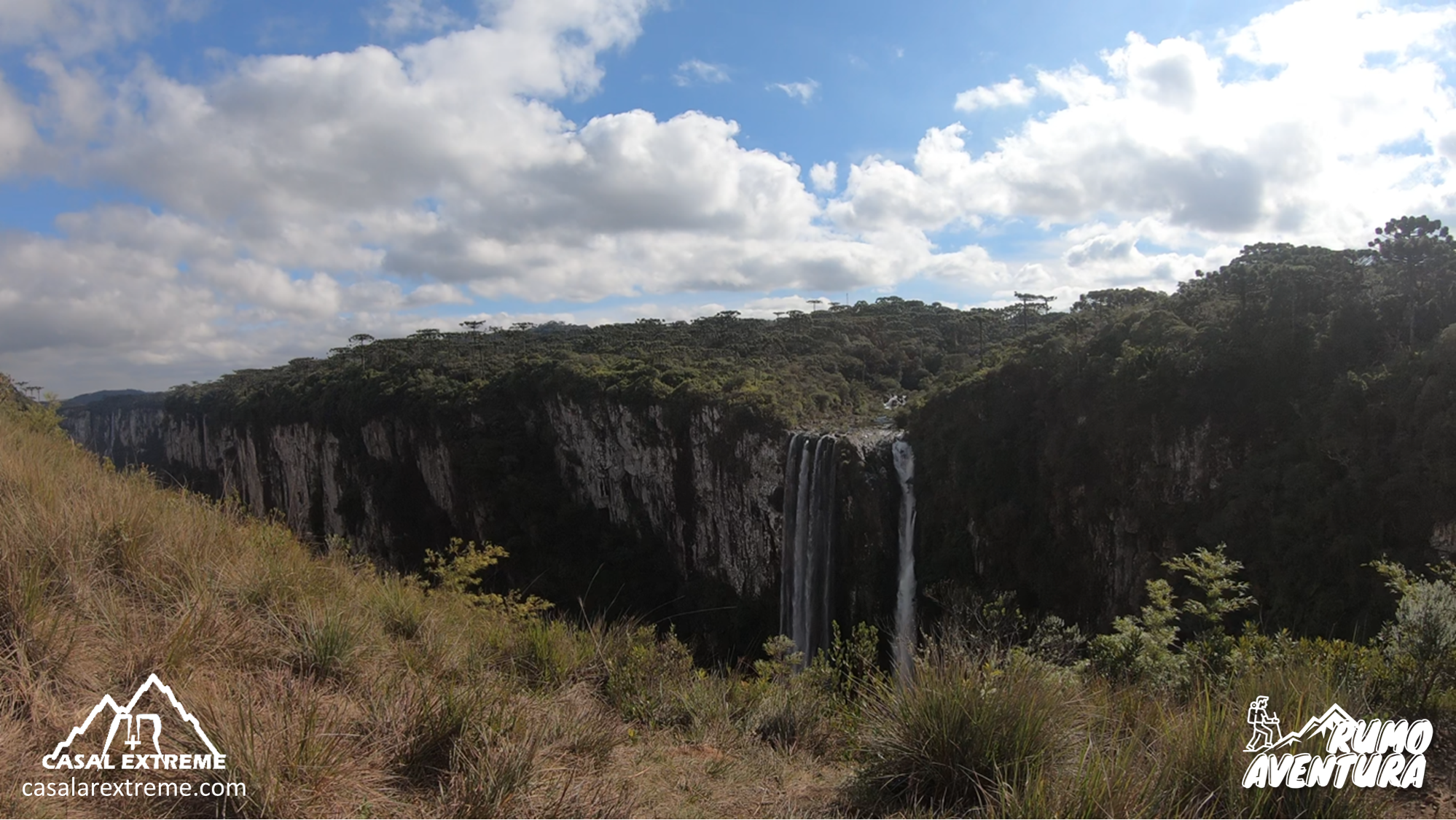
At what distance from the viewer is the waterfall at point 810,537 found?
33.4 m

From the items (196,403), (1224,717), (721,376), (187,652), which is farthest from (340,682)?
(196,403)

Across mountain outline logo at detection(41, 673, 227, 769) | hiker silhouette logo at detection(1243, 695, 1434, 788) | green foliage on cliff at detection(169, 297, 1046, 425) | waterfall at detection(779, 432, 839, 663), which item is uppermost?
green foliage on cliff at detection(169, 297, 1046, 425)

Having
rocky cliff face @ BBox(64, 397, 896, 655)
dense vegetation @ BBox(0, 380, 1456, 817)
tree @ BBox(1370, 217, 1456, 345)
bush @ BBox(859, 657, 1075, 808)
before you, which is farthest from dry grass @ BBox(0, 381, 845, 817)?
Result: tree @ BBox(1370, 217, 1456, 345)

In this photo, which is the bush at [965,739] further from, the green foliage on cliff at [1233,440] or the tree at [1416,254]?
the tree at [1416,254]

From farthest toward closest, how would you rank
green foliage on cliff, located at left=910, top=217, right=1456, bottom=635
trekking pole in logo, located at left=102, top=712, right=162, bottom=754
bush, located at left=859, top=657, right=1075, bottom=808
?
green foliage on cliff, located at left=910, top=217, right=1456, bottom=635 < bush, located at left=859, top=657, right=1075, bottom=808 < trekking pole in logo, located at left=102, top=712, right=162, bottom=754

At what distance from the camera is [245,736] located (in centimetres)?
333

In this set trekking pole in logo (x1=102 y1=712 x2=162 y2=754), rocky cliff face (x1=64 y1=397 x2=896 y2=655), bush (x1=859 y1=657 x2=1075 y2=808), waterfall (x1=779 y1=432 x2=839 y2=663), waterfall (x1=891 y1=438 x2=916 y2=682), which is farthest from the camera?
rocky cliff face (x1=64 y1=397 x2=896 y2=655)

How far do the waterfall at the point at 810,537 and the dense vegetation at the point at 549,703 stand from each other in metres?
26.8

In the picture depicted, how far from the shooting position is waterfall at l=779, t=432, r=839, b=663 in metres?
33.4

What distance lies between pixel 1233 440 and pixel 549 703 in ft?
82.2

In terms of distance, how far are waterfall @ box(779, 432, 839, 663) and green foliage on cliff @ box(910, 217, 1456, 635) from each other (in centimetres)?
481

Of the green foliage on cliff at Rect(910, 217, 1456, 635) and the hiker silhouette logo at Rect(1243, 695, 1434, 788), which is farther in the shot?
the green foliage on cliff at Rect(910, 217, 1456, 635)

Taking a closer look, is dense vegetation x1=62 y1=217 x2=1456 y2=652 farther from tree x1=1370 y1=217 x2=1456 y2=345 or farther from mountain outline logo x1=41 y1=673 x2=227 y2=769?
mountain outline logo x1=41 y1=673 x2=227 y2=769

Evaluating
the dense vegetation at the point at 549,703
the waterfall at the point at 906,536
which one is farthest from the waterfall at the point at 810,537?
the dense vegetation at the point at 549,703
